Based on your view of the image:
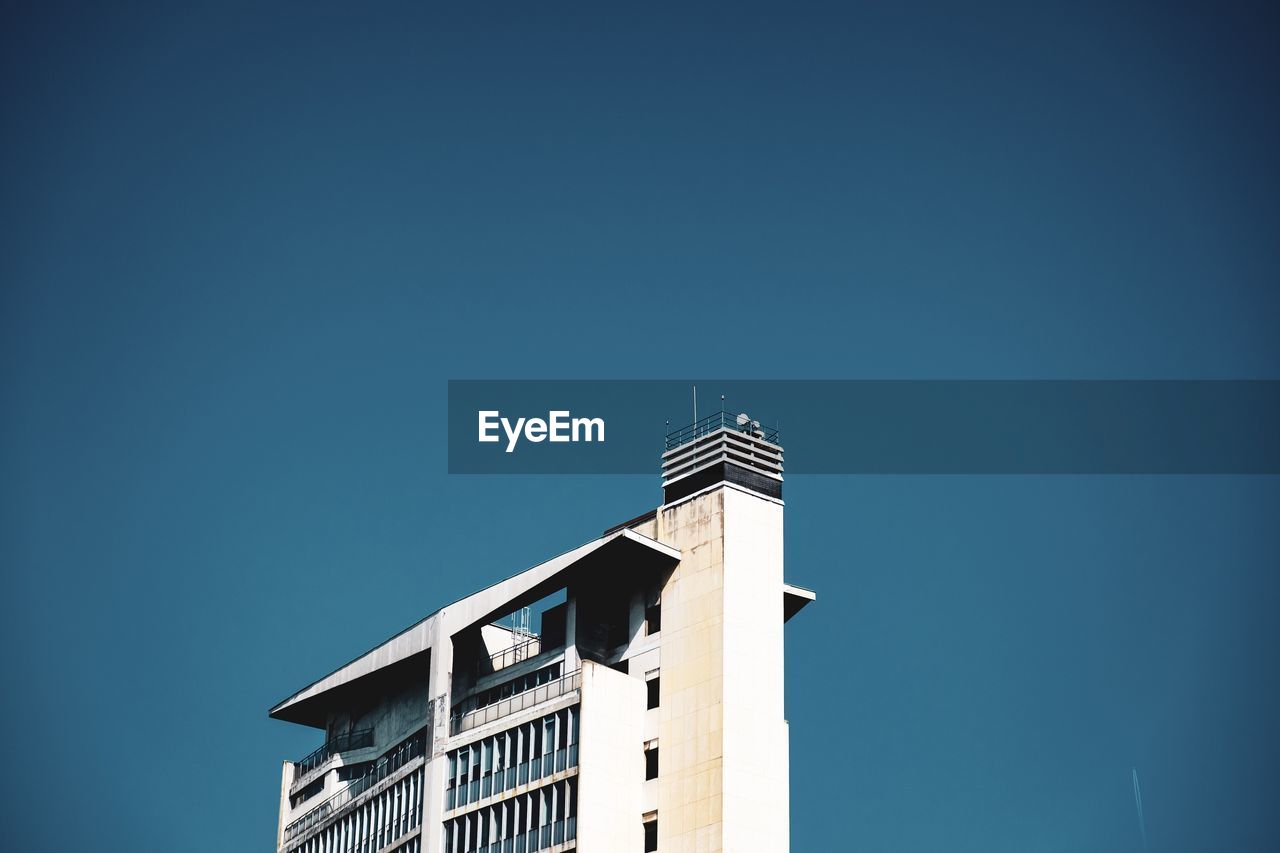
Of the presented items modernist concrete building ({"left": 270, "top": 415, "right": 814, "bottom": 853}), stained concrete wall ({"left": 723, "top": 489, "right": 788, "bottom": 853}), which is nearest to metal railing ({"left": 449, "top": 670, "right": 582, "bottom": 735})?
modernist concrete building ({"left": 270, "top": 415, "right": 814, "bottom": 853})

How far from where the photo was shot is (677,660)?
110 m

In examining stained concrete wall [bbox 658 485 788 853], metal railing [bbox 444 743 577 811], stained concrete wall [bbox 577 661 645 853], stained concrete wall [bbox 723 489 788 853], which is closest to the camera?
stained concrete wall [bbox 723 489 788 853]

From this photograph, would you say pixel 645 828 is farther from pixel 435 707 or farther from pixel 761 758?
pixel 435 707

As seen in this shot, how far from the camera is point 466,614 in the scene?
4589 inches

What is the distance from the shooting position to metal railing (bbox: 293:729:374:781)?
5084 inches

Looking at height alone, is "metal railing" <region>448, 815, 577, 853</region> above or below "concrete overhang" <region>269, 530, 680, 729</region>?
below

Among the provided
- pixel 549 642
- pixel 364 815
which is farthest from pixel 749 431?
pixel 364 815

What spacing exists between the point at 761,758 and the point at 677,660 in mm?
6399

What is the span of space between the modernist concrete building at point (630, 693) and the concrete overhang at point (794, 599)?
0.09 meters

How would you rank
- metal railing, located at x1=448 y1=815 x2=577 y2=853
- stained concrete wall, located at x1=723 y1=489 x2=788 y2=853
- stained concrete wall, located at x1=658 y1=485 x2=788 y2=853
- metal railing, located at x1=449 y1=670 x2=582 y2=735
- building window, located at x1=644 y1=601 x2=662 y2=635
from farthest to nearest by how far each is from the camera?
building window, located at x1=644 y1=601 x2=662 y2=635 → metal railing, located at x1=449 y1=670 x2=582 y2=735 → metal railing, located at x1=448 y1=815 x2=577 y2=853 → stained concrete wall, located at x1=658 y1=485 x2=788 y2=853 → stained concrete wall, located at x1=723 y1=489 x2=788 y2=853

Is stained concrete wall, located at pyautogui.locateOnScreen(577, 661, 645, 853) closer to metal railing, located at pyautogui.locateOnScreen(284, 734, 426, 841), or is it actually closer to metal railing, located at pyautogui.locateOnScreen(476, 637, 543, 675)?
metal railing, located at pyautogui.locateOnScreen(476, 637, 543, 675)

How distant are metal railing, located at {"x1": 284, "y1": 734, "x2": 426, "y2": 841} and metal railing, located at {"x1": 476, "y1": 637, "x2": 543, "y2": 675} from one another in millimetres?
4884

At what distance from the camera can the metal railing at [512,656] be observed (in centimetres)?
11806

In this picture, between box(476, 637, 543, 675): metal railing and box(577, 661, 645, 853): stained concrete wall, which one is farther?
box(476, 637, 543, 675): metal railing
